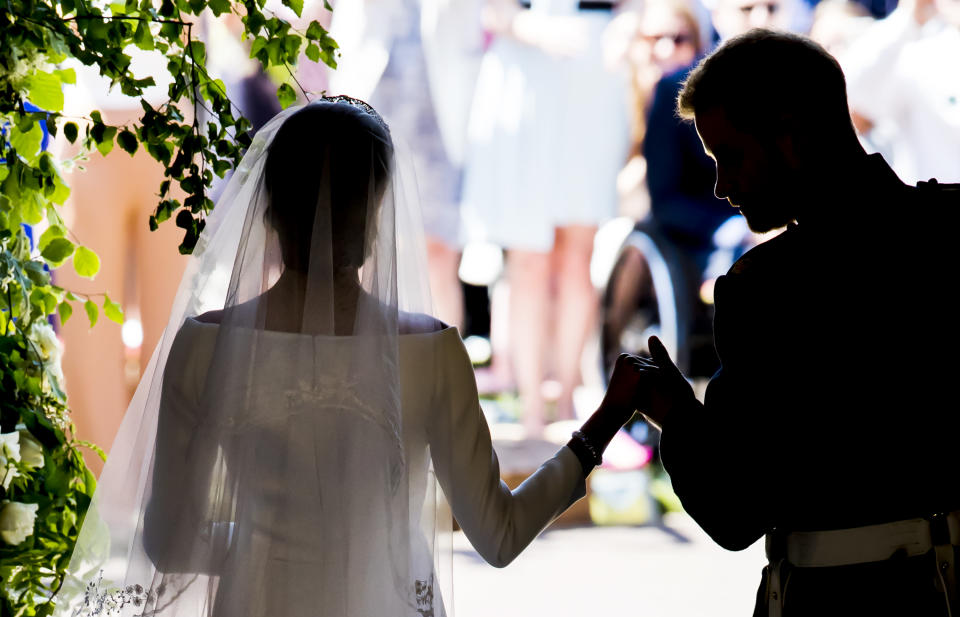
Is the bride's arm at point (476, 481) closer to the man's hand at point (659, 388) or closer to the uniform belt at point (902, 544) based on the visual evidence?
the man's hand at point (659, 388)

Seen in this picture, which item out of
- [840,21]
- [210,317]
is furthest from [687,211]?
[210,317]

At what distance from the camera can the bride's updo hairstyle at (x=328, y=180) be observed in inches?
46.1

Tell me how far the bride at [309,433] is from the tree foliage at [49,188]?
8 cm

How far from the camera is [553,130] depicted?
4156mm

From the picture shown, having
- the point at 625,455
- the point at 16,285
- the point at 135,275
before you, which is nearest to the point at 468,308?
the point at 625,455

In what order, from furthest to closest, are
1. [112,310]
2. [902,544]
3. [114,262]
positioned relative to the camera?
[114,262]
[112,310]
[902,544]

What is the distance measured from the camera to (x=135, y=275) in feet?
11.9

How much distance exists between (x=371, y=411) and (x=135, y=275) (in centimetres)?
276

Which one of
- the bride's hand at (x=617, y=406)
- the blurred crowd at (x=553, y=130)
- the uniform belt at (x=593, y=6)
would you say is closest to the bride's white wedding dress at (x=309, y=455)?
the bride's hand at (x=617, y=406)

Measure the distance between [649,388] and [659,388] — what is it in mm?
28

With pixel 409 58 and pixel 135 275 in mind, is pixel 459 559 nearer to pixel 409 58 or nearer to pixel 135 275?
pixel 135 275

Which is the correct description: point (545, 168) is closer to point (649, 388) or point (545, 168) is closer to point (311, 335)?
point (649, 388)

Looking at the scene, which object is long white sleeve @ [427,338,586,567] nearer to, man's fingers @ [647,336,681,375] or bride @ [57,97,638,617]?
bride @ [57,97,638,617]

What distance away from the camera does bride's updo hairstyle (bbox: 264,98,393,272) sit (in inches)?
46.1
